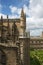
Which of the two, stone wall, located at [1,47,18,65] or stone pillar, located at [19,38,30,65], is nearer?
stone wall, located at [1,47,18,65]

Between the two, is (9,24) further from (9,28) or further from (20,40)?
(20,40)

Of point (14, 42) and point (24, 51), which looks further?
point (24, 51)

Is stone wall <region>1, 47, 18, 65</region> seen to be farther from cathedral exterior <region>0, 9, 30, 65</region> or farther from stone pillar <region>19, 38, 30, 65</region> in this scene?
stone pillar <region>19, 38, 30, 65</region>

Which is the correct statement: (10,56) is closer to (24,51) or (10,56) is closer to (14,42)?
(14,42)

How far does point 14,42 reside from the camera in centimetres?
4019

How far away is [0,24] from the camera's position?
181ft

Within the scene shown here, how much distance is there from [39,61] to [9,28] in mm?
14281

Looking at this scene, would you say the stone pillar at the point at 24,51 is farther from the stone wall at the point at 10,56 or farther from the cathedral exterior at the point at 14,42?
the stone wall at the point at 10,56

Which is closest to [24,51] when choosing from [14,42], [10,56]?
[14,42]

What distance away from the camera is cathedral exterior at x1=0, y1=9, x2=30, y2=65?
1303 inches

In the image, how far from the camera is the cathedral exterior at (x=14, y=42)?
109 ft

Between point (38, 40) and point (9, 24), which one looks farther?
point (38, 40)

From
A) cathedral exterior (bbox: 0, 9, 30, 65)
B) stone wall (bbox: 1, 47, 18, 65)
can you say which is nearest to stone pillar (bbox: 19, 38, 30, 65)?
cathedral exterior (bbox: 0, 9, 30, 65)

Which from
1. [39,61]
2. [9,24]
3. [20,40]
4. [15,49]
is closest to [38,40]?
[39,61]
